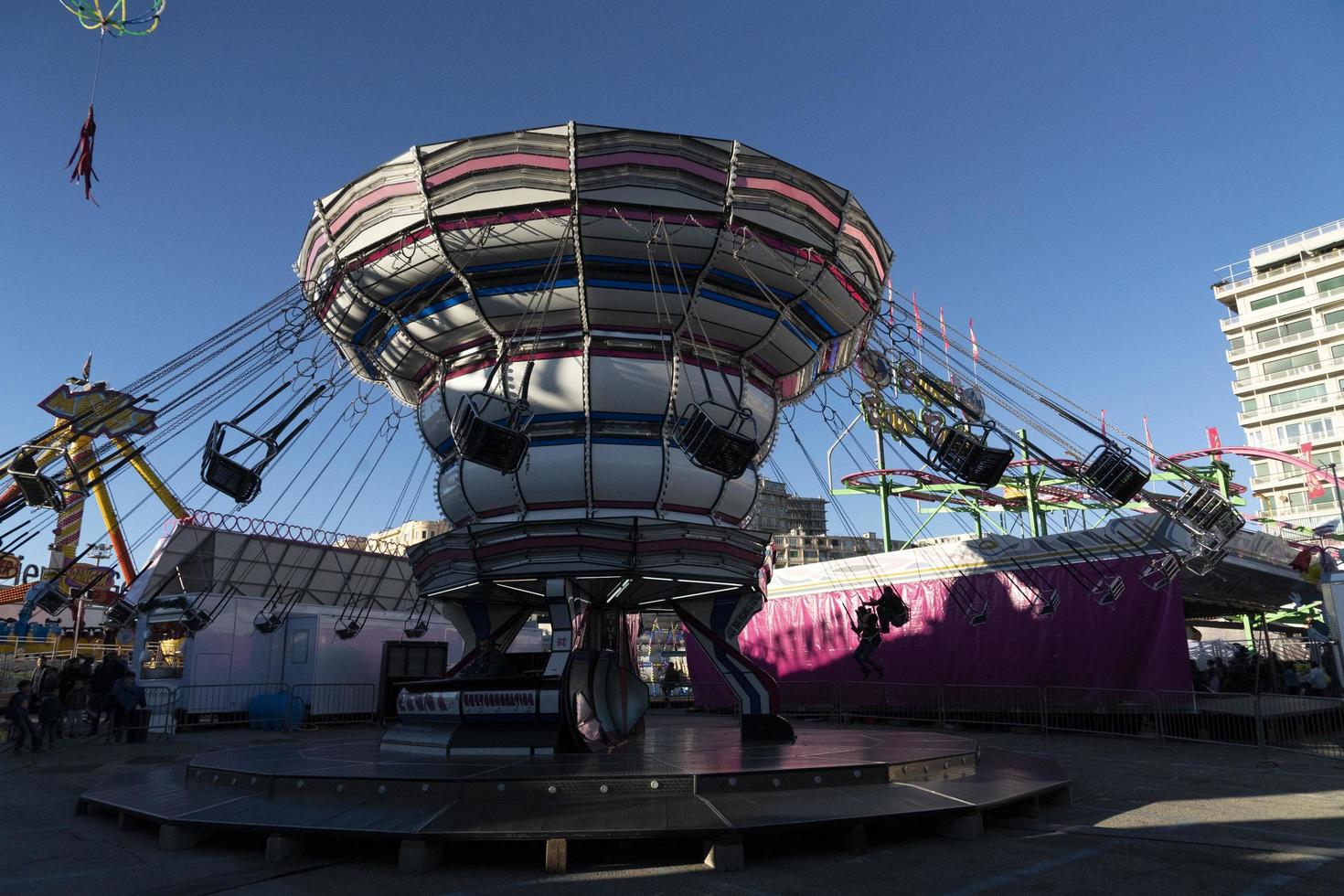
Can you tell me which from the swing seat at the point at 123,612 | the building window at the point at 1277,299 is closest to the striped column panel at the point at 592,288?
the swing seat at the point at 123,612

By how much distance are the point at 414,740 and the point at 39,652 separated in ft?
101

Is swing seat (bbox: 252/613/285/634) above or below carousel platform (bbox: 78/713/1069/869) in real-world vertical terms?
above

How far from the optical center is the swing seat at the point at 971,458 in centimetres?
1388

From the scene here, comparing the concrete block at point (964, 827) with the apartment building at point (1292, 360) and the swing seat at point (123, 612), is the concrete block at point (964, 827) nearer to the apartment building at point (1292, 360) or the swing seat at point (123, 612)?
the swing seat at point (123, 612)

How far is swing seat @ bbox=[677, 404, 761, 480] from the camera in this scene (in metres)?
12.0

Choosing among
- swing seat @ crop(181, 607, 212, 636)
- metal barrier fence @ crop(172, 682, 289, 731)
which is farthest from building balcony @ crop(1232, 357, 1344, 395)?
swing seat @ crop(181, 607, 212, 636)

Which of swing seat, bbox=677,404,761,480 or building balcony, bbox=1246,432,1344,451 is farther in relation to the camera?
building balcony, bbox=1246,432,1344,451

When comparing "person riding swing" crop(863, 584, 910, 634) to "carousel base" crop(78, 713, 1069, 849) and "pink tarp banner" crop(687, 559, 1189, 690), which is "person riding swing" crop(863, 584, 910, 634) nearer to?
"pink tarp banner" crop(687, 559, 1189, 690)

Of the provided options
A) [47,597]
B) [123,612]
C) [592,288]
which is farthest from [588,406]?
[123,612]

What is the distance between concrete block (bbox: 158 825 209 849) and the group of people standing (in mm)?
12237

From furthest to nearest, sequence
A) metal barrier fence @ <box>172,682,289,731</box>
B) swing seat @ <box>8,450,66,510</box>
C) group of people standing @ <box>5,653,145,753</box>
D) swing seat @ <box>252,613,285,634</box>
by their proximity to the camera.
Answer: swing seat @ <box>252,613,285,634</box>, metal barrier fence @ <box>172,682,289,731</box>, group of people standing @ <box>5,653,145,753</box>, swing seat @ <box>8,450,66,510</box>

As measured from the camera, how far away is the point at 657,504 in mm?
14523

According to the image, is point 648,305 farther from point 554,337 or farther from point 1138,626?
point 1138,626

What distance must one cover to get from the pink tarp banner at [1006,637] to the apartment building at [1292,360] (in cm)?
5573
